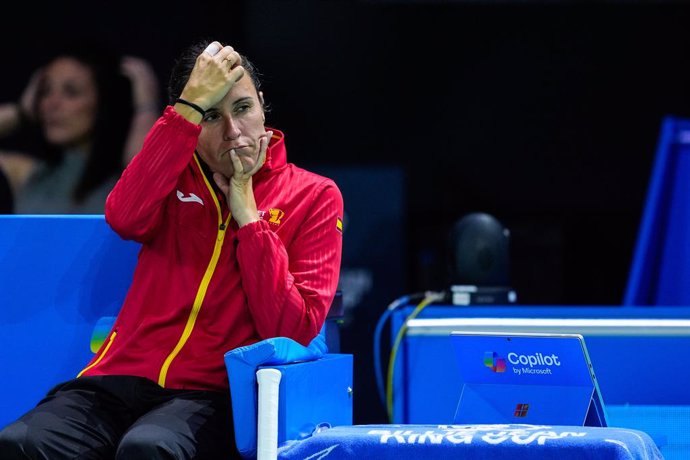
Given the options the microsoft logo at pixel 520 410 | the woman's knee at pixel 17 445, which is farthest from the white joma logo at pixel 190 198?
the microsoft logo at pixel 520 410

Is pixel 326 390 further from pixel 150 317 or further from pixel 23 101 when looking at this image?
pixel 23 101

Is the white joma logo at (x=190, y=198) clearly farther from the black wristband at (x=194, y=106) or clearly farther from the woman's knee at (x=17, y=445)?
the woman's knee at (x=17, y=445)

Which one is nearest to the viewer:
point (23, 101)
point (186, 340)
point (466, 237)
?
point (186, 340)

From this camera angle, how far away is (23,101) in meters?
6.48

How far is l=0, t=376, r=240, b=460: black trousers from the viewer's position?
2332 millimetres

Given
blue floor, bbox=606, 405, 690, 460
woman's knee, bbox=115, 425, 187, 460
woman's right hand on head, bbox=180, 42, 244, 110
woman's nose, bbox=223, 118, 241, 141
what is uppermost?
woman's right hand on head, bbox=180, 42, 244, 110

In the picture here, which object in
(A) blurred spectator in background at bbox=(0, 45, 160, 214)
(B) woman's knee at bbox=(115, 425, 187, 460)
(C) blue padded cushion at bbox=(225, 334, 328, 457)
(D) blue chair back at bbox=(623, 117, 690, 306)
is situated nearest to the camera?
(B) woman's knee at bbox=(115, 425, 187, 460)

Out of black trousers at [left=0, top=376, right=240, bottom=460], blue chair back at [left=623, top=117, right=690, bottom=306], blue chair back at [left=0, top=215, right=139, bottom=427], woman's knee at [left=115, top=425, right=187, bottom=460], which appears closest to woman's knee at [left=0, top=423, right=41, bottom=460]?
black trousers at [left=0, top=376, right=240, bottom=460]

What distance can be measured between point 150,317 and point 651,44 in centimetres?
473

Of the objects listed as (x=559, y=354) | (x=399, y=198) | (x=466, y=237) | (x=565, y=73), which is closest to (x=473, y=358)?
(x=559, y=354)

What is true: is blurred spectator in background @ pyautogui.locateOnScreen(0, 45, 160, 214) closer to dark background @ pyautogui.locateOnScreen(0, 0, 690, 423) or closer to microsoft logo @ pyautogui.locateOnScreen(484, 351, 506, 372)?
dark background @ pyautogui.locateOnScreen(0, 0, 690, 423)

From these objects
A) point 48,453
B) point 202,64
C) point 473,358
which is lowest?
point 48,453

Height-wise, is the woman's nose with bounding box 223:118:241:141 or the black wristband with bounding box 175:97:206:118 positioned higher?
the black wristband with bounding box 175:97:206:118

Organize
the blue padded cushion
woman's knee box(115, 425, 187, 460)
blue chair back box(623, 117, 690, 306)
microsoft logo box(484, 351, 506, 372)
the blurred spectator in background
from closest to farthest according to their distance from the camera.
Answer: woman's knee box(115, 425, 187, 460) < the blue padded cushion < microsoft logo box(484, 351, 506, 372) < blue chair back box(623, 117, 690, 306) < the blurred spectator in background
